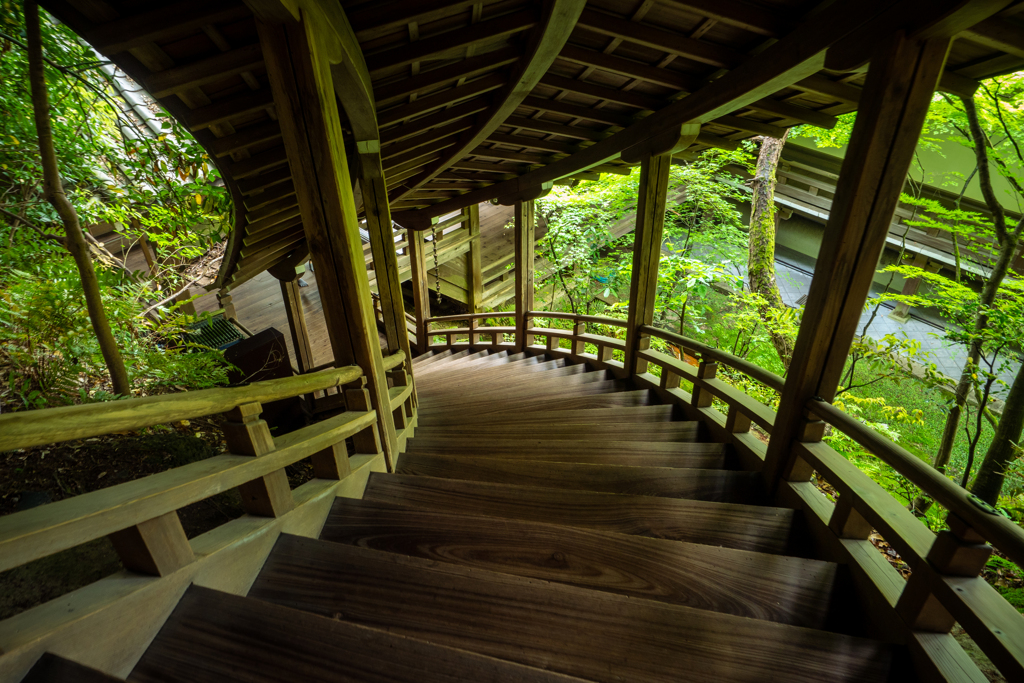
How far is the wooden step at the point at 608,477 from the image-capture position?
7.67ft

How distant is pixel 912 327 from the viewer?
933 centimetres

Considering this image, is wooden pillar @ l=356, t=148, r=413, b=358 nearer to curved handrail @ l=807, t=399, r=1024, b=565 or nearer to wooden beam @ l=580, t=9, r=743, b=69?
wooden beam @ l=580, t=9, r=743, b=69

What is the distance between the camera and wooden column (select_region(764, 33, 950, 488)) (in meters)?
1.68

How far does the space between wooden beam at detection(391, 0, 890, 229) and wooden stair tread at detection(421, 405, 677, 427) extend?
228cm

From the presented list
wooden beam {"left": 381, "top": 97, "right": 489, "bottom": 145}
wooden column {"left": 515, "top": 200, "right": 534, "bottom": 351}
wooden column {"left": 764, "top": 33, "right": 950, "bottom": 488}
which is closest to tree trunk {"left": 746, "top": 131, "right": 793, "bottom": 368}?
wooden column {"left": 515, "top": 200, "right": 534, "bottom": 351}

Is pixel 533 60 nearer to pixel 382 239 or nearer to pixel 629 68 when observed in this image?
pixel 629 68

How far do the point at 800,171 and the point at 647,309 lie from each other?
8.20m

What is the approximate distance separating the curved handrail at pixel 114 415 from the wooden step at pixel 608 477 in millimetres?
1310

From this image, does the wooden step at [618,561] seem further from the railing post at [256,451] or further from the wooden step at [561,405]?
the wooden step at [561,405]

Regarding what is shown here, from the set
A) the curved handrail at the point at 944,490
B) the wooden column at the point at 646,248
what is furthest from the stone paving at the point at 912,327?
the curved handrail at the point at 944,490

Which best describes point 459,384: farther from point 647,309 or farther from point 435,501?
point 435,501

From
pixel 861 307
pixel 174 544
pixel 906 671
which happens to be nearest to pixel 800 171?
pixel 861 307

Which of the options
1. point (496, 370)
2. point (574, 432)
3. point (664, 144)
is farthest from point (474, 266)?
point (574, 432)

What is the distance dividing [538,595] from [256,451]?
1125mm
